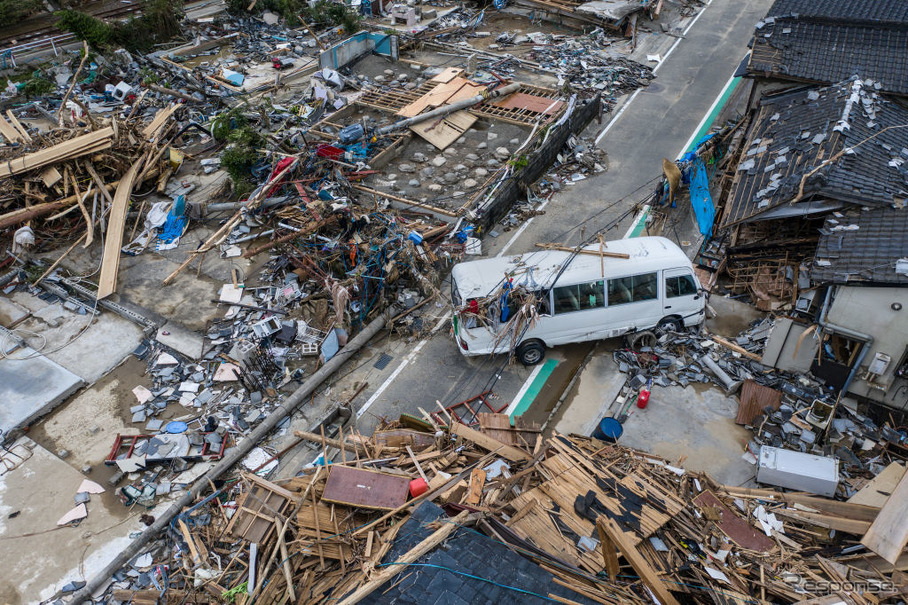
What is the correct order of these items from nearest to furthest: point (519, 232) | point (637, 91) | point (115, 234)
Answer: point (115, 234) < point (519, 232) < point (637, 91)

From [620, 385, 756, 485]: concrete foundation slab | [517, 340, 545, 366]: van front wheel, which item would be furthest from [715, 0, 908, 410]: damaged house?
[517, 340, 545, 366]: van front wheel

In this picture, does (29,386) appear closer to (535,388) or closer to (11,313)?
(11,313)

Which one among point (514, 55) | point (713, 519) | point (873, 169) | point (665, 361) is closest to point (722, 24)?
point (514, 55)

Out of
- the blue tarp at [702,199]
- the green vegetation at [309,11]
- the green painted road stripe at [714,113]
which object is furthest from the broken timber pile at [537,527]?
the green vegetation at [309,11]

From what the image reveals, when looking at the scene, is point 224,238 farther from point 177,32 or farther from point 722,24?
point 722,24

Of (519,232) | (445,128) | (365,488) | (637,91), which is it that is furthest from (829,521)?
(637,91)
